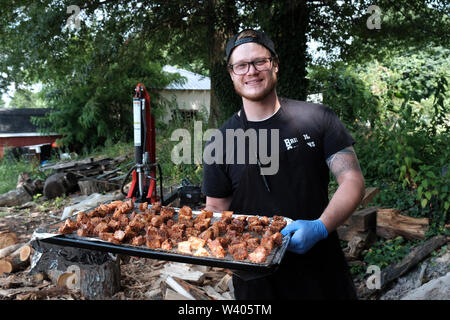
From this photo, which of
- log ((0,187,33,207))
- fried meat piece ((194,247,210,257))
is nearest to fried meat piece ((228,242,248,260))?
fried meat piece ((194,247,210,257))

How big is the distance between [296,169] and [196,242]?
0.73m

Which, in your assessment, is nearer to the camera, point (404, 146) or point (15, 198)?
point (404, 146)

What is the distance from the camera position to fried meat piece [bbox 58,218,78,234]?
7.77 feet

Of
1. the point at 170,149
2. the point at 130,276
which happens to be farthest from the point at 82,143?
the point at 130,276

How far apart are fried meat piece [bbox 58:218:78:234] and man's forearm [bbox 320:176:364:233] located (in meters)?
1.54

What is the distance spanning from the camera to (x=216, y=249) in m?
2.06

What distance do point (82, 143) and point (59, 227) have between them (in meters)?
13.7

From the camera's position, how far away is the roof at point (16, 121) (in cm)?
1922

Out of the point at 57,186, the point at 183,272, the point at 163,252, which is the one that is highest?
the point at 163,252

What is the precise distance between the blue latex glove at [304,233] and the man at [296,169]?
0.68ft

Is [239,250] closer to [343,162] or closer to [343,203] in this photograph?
[343,203]

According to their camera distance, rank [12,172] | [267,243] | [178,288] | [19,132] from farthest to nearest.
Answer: [19,132]
[12,172]
[178,288]
[267,243]

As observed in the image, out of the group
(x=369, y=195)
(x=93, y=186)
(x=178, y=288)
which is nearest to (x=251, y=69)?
(x=178, y=288)

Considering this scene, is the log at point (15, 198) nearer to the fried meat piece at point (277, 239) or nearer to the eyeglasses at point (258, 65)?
the eyeglasses at point (258, 65)
